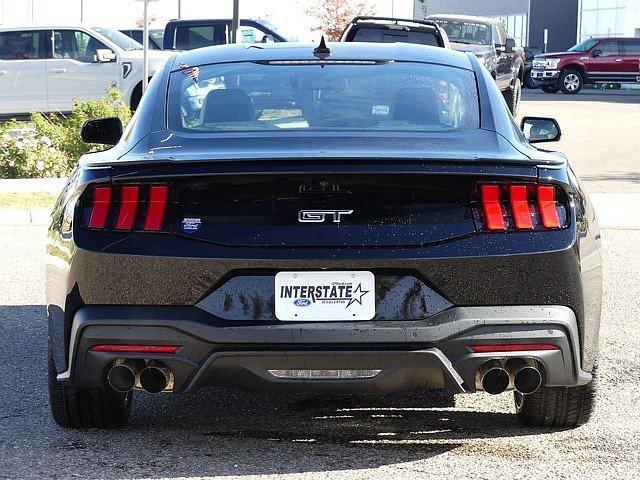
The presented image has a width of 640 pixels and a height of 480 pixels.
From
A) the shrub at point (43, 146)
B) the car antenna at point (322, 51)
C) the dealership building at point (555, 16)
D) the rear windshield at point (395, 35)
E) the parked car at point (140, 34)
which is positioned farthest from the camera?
the dealership building at point (555, 16)

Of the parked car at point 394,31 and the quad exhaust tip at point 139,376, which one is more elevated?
the parked car at point 394,31

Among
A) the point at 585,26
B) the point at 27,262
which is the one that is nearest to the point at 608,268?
the point at 27,262

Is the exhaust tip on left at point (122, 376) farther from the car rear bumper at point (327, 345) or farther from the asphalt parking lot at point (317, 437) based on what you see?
the asphalt parking lot at point (317, 437)

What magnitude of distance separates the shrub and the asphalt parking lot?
360 inches

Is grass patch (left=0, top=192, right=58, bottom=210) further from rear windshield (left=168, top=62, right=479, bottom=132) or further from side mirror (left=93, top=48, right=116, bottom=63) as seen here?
side mirror (left=93, top=48, right=116, bottom=63)

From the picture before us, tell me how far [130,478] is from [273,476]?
19.4 inches

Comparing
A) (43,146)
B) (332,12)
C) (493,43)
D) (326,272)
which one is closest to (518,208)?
(326,272)

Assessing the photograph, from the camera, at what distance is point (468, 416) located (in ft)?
18.7

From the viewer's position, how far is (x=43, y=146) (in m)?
16.3

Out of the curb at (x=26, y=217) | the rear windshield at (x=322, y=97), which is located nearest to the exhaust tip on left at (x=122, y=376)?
the rear windshield at (x=322, y=97)

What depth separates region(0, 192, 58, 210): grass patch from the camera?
13383 mm

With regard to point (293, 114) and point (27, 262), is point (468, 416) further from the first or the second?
point (27, 262)

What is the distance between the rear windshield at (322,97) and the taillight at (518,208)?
2.27 feet

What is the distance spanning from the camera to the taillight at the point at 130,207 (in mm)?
4727
